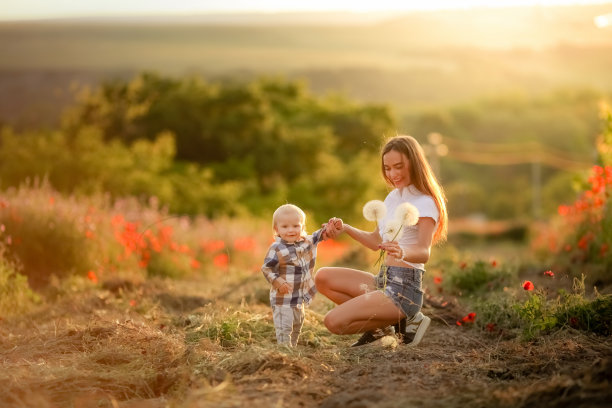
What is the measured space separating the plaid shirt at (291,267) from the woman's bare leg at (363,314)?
28 centimetres

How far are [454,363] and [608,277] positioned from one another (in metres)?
3.38

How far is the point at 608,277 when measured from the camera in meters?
7.23

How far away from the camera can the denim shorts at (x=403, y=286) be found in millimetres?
5082

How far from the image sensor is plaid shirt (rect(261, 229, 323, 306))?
486cm

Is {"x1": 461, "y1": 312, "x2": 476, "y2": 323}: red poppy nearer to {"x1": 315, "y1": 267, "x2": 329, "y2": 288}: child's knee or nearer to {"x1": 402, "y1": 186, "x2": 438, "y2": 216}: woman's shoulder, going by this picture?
{"x1": 402, "y1": 186, "x2": 438, "y2": 216}: woman's shoulder

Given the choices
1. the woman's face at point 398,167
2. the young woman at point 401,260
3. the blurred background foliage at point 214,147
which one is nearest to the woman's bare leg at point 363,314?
the young woman at point 401,260

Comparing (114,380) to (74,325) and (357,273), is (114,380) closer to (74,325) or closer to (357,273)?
(74,325)

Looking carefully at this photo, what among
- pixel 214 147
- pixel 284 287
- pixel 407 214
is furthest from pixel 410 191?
pixel 214 147

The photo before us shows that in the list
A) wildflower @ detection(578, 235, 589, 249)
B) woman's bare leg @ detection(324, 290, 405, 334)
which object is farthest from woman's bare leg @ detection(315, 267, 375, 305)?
wildflower @ detection(578, 235, 589, 249)

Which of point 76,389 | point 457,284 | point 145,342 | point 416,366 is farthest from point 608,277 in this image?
point 76,389

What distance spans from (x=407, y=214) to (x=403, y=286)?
0.62m

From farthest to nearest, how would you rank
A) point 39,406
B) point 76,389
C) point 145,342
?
point 145,342 → point 76,389 → point 39,406

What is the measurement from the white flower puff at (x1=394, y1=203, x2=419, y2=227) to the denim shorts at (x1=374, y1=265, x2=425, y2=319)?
486 mm

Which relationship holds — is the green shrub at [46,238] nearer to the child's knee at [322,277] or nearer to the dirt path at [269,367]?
the dirt path at [269,367]
